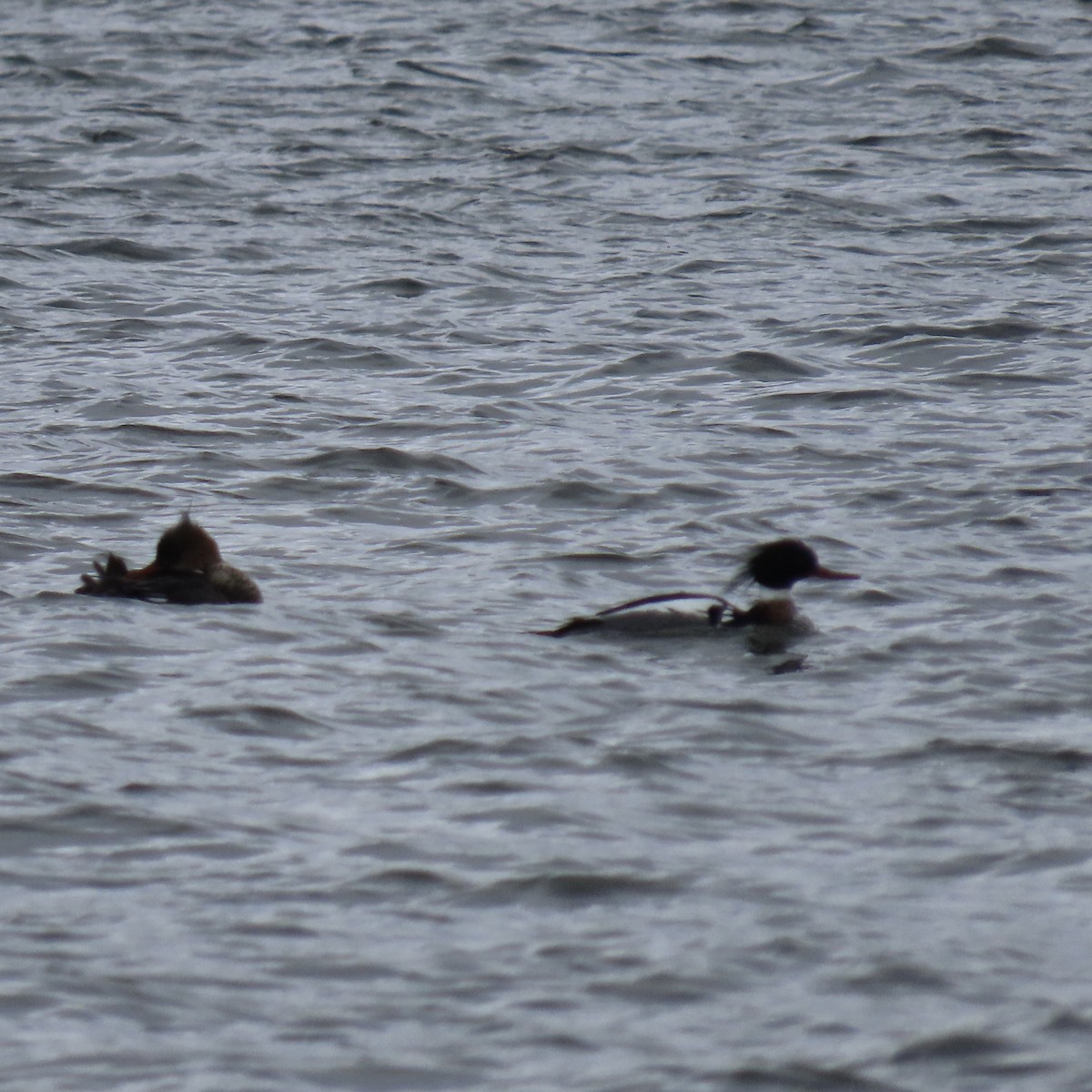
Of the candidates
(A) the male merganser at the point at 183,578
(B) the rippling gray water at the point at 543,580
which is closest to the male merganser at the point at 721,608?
(B) the rippling gray water at the point at 543,580

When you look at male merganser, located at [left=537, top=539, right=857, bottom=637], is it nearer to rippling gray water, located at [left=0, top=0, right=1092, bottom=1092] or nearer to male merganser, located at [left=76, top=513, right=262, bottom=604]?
rippling gray water, located at [left=0, top=0, right=1092, bottom=1092]

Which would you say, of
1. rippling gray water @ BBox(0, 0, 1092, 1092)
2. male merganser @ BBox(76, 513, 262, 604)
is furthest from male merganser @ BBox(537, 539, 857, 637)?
male merganser @ BBox(76, 513, 262, 604)

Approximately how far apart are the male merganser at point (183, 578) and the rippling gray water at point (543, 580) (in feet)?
0.33

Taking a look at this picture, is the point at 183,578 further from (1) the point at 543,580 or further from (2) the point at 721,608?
(2) the point at 721,608

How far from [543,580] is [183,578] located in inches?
71.8

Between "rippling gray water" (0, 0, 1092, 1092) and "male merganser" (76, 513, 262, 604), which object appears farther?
"male merganser" (76, 513, 262, 604)

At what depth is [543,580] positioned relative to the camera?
1127 centimetres

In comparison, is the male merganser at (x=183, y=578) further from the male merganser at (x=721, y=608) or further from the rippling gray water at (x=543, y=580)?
the male merganser at (x=721, y=608)

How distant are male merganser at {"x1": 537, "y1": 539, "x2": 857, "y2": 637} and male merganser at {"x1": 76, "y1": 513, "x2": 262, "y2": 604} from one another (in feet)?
4.80

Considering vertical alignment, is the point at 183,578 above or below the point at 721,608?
above

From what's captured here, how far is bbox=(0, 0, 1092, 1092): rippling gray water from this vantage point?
6.70 m

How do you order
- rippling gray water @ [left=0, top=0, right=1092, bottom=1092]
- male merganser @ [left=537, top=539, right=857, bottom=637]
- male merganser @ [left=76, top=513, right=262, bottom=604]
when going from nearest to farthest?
rippling gray water @ [left=0, top=0, right=1092, bottom=1092] < male merganser @ [left=537, top=539, right=857, bottom=637] < male merganser @ [left=76, top=513, right=262, bottom=604]

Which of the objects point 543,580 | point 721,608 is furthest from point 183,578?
point 721,608

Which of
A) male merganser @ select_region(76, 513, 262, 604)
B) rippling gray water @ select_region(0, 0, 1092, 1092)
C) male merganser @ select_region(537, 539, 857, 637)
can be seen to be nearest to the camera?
rippling gray water @ select_region(0, 0, 1092, 1092)
